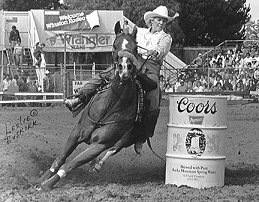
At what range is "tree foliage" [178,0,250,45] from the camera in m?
50.8

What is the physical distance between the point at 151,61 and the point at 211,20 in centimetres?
4293

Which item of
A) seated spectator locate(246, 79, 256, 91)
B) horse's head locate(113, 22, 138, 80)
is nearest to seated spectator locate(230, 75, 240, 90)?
seated spectator locate(246, 79, 256, 91)

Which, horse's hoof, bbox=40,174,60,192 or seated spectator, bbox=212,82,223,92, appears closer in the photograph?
horse's hoof, bbox=40,174,60,192

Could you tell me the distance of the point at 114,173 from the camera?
11.0 m

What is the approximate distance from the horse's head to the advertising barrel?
1010mm

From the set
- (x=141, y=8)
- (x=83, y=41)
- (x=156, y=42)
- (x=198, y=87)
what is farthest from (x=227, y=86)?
(x=141, y=8)

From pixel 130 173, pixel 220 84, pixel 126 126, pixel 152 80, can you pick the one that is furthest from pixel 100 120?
pixel 220 84

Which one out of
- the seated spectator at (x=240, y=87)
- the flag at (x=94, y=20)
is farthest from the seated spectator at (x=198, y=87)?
the flag at (x=94, y=20)

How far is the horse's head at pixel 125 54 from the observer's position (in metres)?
8.41

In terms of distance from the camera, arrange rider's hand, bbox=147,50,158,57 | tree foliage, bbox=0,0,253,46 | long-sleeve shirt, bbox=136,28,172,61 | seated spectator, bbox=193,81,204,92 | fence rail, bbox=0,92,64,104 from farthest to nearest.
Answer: tree foliage, bbox=0,0,253,46 → seated spectator, bbox=193,81,204,92 → fence rail, bbox=0,92,64,104 → long-sleeve shirt, bbox=136,28,172,61 → rider's hand, bbox=147,50,158,57

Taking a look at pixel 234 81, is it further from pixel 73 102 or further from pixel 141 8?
pixel 141 8

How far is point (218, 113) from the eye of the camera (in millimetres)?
9375

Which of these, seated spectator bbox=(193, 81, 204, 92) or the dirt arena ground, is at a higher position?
seated spectator bbox=(193, 81, 204, 92)

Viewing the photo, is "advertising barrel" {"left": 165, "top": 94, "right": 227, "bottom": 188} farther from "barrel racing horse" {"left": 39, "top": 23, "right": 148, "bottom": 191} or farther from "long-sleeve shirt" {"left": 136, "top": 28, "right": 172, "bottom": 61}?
"long-sleeve shirt" {"left": 136, "top": 28, "right": 172, "bottom": 61}
